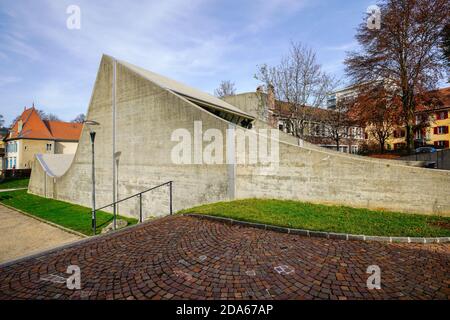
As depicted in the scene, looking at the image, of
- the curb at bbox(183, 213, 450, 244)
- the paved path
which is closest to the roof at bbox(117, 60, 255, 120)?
the paved path

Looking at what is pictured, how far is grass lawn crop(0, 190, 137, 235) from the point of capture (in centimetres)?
1348

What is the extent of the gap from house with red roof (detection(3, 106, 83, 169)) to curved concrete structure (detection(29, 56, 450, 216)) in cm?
2342

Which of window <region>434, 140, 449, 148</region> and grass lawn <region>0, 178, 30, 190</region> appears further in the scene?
window <region>434, 140, 449, 148</region>

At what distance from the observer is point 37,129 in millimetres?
41281

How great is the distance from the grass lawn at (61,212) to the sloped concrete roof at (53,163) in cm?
296

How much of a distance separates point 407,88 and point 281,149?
586 inches

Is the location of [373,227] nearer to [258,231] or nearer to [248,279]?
[258,231]

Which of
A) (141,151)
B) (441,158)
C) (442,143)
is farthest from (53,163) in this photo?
(442,143)

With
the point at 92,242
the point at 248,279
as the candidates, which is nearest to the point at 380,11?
the point at 248,279

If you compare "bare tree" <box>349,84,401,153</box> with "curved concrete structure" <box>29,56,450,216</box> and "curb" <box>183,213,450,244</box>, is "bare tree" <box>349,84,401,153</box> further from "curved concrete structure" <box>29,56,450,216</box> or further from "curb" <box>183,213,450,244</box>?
"curb" <box>183,213,450,244</box>

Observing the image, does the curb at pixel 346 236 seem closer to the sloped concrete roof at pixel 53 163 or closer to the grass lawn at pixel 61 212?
the grass lawn at pixel 61 212

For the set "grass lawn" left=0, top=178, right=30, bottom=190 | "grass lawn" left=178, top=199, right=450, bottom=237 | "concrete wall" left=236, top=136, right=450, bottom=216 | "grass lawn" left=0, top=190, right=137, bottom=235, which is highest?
"concrete wall" left=236, top=136, right=450, bottom=216

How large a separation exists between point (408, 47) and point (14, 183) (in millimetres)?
46500
